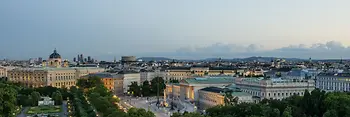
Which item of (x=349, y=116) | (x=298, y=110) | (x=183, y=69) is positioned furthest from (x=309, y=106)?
(x=183, y=69)

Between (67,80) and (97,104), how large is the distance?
183 feet

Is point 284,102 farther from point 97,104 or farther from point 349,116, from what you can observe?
point 97,104

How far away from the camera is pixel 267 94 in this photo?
68688mm

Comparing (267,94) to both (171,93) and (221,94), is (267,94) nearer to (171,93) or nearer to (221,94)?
(221,94)

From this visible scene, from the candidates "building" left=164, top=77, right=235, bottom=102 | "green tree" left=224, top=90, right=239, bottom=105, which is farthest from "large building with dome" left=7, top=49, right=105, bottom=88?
"green tree" left=224, top=90, right=239, bottom=105

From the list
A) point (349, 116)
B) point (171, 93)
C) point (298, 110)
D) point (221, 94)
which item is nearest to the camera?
point (349, 116)

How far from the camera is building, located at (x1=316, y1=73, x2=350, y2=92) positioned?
80912 millimetres

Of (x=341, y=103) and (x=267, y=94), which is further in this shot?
(x=267, y=94)

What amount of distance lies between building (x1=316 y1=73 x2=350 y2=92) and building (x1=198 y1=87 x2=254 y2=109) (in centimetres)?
2120

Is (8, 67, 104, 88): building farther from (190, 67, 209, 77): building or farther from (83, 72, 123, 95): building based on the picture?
(190, 67, 209, 77): building

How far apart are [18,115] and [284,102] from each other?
30.2m

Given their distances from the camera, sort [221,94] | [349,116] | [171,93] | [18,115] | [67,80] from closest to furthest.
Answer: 1. [349,116]
2. [18,115]
3. [221,94]
4. [171,93]
5. [67,80]

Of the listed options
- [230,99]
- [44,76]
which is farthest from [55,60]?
[230,99]

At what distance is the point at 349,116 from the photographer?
1880 inches
